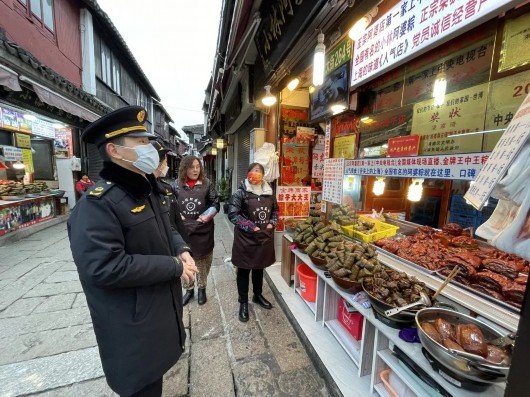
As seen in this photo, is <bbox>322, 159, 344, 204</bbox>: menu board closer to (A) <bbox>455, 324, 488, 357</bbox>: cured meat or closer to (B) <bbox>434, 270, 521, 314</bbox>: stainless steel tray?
(B) <bbox>434, 270, 521, 314</bbox>: stainless steel tray

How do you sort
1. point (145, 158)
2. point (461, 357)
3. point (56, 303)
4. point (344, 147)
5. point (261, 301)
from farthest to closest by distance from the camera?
point (344, 147) → point (261, 301) → point (56, 303) → point (145, 158) → point (461, 357)

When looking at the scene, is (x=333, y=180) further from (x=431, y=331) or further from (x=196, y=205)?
(x=431, y=331)

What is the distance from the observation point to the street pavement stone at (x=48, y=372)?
2.32 m

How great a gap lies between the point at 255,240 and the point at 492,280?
258 centimetres

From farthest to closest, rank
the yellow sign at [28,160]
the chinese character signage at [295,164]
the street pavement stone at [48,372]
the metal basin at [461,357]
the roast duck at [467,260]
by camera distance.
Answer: the yellow sign at [28,160] → the chinese character signage at [295,164] → the street pavement stone at [48,372] → the roast duck at [467,260] → the metal basin at [461,357]

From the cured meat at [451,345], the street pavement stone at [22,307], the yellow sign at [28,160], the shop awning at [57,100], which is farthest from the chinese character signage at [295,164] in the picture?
the yellow sign at [28,160]

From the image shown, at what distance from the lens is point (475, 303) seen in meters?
1.95

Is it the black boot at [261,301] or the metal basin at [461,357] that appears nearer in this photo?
the metal basin at [461,357]

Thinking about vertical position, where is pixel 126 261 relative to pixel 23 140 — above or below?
below

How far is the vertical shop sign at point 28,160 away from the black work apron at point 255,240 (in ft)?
31.5

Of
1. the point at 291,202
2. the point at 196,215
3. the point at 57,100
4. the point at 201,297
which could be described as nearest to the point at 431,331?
the point at 196,215

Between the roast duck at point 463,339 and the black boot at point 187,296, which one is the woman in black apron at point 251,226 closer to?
the black boot at point 187,296

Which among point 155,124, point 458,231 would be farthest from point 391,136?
point 155,124

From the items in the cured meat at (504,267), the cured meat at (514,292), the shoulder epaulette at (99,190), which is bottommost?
the cured meat at (514,292)
